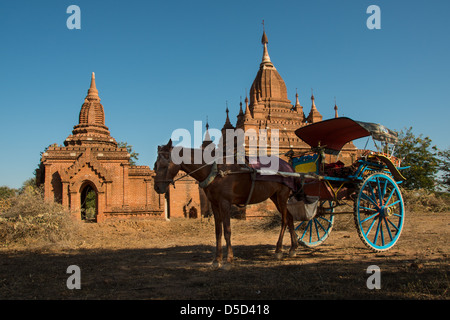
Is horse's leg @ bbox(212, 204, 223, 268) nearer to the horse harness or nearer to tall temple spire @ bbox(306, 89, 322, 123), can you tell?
the horse harness

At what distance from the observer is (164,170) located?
7012mm

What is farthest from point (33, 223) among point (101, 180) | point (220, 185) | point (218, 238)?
point (101, 180)

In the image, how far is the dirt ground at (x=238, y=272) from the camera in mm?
4676

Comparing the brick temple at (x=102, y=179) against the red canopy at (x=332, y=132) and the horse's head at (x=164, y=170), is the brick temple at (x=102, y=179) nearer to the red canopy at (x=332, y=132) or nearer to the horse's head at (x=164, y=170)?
the red canopy at (x=332, y=132)

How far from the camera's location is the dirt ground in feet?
15.3

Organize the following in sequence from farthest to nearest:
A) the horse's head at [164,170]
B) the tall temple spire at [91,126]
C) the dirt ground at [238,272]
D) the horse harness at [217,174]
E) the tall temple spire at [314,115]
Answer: the tall temple spire at [314,115]
the tall temple spire at [91,126]
the horse's head at [164,170]
the horse harness at [217,174]
the dirt ground at [238,272]

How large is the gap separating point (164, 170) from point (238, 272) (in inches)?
91.1

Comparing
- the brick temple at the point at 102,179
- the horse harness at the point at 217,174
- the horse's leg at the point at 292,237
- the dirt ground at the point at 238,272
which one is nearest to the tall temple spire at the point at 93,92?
the brick temple at the point at 102,179

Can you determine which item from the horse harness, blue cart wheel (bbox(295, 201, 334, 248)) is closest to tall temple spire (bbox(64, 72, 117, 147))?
blue cart wheel (bbox(295, 201, 334, 248))

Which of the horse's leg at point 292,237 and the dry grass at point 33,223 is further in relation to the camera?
the dry grass at point 33,223

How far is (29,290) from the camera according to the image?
5258 millimetres

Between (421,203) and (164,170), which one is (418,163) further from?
(164,170)

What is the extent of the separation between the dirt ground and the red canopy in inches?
96.7

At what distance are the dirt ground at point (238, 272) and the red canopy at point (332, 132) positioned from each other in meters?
2.46
